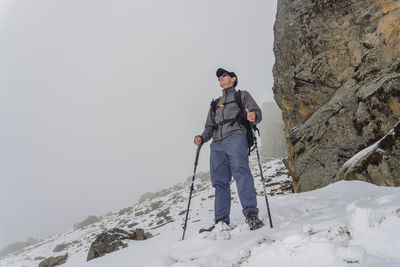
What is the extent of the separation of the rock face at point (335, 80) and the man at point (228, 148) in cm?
336

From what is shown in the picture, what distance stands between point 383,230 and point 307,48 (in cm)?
1068

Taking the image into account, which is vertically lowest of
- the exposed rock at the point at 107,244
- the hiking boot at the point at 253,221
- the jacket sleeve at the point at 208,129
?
the exposed rock at the point at 107,244

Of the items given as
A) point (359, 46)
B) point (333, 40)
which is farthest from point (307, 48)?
point (359, 46)

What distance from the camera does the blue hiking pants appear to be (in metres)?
4.16

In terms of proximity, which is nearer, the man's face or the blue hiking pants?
the blue hiking pants

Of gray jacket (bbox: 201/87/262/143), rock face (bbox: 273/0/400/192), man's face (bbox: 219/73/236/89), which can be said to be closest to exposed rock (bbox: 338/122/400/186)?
rock face (bbox: 273/0/400/192)

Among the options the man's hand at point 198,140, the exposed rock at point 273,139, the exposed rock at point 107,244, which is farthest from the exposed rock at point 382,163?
the exposed rock at point 273,139

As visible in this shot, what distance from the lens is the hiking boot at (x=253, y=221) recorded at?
371 centimetres

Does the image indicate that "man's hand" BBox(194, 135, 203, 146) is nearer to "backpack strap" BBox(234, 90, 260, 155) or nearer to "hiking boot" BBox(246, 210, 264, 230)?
"backpack strap" BBox(234, 90, 260, 155)

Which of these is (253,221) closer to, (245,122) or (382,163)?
(245,122)

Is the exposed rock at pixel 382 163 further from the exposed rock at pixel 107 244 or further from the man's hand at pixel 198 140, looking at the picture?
the exposed rock at pixel 107 244

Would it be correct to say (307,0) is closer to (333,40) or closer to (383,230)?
(333,40)

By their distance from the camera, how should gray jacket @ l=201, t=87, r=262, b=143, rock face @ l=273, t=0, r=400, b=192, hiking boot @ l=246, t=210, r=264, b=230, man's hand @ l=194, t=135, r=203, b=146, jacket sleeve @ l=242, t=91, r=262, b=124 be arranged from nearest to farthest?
hiking boot @ l=246, t=210, r=264, b=230 → jacket sleeve @ l=242, t=91, r=262, b=124 → gray jacket @ l=201, t=87, r=262, b=143 → man's hand @ l=194, t=135, r=203, b=146 → rock face @ l=273, t=0, r=400, b=192

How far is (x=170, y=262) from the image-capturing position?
2.99 meters
